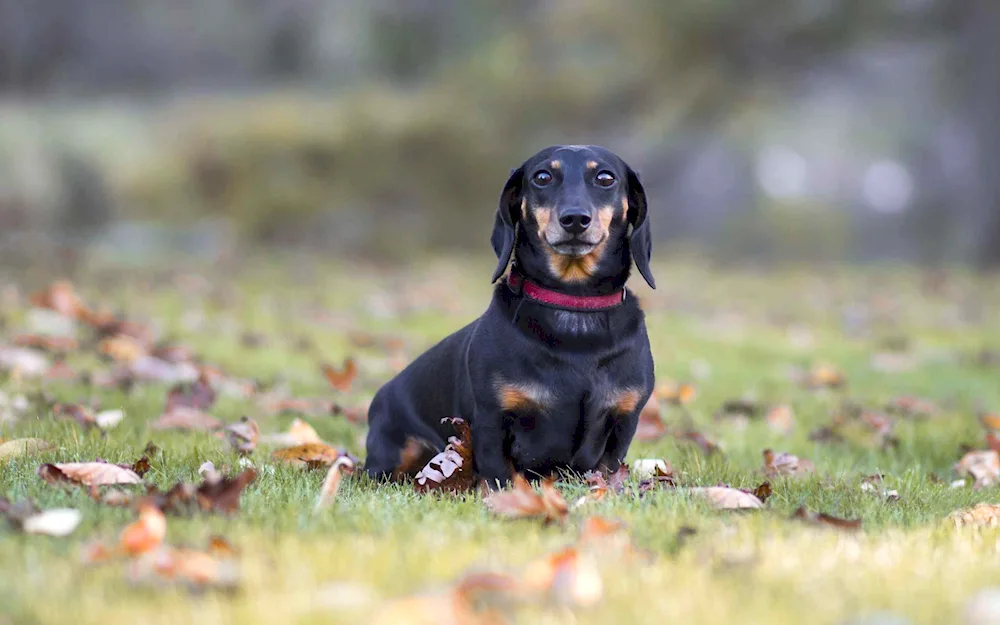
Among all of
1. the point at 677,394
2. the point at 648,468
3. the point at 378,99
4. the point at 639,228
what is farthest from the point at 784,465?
the point at 378,99

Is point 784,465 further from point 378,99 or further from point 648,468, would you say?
point 378,99

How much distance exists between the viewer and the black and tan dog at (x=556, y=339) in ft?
10.3

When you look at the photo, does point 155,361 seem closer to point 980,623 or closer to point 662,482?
point 662,482

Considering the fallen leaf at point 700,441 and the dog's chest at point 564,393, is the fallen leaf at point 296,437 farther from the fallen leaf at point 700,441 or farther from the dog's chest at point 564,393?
the fallen leaf at point 700,441

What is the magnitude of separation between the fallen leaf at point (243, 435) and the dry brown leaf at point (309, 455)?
11 cm

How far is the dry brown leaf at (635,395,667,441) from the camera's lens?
14.4ft

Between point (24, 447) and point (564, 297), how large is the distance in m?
1.69

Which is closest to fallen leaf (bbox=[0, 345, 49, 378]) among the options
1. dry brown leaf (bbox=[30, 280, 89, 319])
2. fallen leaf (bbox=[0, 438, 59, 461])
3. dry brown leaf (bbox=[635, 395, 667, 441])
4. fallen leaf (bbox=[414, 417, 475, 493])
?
dry brown leaf (bbox=[30, 280, 89, 319])

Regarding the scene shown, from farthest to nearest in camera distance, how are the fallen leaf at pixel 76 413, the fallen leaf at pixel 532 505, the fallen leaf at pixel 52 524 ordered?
the fallen leaf at pixel 76 413
the fallen leaf at pixel 532 505
the fallen leaf at pixel 52 524

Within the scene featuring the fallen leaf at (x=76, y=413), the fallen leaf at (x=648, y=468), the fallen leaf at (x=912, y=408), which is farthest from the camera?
the fallen leaf at (x=912, y=408)

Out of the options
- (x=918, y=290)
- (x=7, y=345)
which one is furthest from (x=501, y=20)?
(x=7, y=345)

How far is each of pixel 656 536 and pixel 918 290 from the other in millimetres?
9971

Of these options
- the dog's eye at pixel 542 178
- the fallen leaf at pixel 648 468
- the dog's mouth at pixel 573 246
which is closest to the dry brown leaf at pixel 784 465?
the fallen leaf at pixel 648 468

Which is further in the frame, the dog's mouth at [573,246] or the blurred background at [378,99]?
the blurred background at [378,99]
